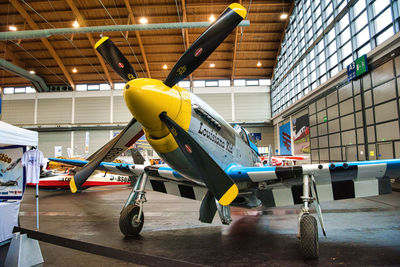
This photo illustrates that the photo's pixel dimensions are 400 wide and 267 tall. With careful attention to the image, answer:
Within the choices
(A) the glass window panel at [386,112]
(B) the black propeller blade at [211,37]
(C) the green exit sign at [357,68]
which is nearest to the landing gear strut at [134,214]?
(B) the black propeller blade at [211,37]

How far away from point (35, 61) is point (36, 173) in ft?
96.3

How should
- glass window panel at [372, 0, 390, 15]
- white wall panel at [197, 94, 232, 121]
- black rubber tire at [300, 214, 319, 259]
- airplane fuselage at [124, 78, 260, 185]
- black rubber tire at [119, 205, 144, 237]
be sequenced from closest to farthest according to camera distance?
airplane fuselage at [124, 78, 260, 185]
black rubber tire at [300, 214, 319, 259]
black rubber tire at [119, 205, 144, 237]
glass window panel at [372, 0, 390, 15]
white wall panel at [197, 94, 232, 121]

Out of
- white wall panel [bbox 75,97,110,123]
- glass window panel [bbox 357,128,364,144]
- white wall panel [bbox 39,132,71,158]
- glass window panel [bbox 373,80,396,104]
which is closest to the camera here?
glass window panel [bbox 373,80,396,104]

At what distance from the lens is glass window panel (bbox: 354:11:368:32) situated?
12.5 meters

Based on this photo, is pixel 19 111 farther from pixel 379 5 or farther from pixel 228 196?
pixel 379 5

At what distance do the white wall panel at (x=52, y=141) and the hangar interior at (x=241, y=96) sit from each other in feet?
0.45

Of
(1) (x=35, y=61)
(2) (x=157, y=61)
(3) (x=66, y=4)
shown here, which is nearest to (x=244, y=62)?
(2) (x=157, y=61)

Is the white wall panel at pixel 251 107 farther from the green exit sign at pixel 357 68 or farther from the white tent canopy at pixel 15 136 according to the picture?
the white tent canopy at pixel 15 136

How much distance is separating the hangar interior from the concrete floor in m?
0.03

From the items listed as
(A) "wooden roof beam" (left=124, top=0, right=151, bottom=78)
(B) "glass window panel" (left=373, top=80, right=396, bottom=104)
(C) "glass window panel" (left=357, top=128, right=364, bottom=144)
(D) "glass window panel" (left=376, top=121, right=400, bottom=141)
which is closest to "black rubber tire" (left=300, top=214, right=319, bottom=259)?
(D) "glass window panel" (left=376, top=121, right=400, bottom=141)

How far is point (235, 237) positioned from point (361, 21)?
46.2 ft

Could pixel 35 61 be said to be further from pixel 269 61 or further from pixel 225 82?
pixel 269 61

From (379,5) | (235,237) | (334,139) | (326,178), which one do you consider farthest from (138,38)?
(326,178)

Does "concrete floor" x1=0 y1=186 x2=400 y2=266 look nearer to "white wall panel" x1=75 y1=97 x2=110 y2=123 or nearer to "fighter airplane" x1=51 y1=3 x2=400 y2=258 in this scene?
"fighter airplane" x1=51 y1=3 x2=400 y2=258
